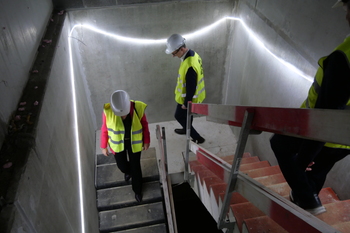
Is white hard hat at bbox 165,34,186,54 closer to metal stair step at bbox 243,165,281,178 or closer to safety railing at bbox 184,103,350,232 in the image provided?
safety railing at bbox 184,103,350,232

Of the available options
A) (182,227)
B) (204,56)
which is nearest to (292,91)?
(204,56)

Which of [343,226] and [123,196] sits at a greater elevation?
[343,226]

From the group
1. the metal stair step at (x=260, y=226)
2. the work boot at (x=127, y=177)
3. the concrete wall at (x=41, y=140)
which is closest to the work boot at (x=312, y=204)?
the metal stair step at (x=260, y=226)

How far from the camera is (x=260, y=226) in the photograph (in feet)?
5.31

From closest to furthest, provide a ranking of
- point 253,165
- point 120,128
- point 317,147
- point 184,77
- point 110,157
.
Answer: point 317,147
point 120,128
point 253,165
point 184,77
point 110,157

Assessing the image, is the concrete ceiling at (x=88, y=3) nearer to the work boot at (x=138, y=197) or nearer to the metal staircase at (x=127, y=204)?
the metal staircase at (x=127, y=204)

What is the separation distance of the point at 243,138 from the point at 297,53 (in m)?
1.80

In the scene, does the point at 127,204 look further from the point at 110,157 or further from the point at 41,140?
the point at 41,140

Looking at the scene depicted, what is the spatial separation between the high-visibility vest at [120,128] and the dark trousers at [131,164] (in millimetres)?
154

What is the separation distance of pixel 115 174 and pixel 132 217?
0.81 metres

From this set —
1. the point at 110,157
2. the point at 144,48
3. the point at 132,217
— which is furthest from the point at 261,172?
the point at 144,48

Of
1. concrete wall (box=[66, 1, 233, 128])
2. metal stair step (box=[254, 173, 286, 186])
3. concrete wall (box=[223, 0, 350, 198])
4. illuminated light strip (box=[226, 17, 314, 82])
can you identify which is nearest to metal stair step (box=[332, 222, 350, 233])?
concrete wall (box=[223, 0, 350, 198])

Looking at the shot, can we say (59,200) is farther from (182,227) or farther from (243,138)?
(182,227)

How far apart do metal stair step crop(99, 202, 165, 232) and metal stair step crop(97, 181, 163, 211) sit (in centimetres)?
8
